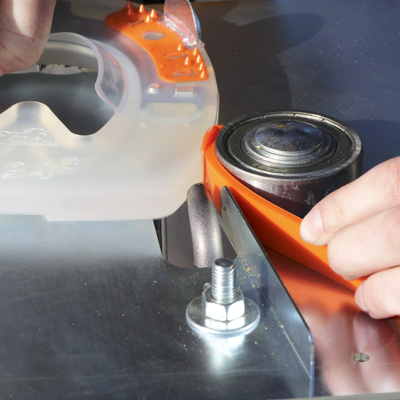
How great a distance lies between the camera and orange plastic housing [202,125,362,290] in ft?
1.98

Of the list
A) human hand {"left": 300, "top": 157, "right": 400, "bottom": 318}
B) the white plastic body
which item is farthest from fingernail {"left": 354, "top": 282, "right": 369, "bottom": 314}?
the white plastic body

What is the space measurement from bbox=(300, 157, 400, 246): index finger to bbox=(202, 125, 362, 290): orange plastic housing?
24 millimetres

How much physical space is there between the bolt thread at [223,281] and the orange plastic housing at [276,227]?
0.33 ft

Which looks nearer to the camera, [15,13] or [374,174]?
[374,174]

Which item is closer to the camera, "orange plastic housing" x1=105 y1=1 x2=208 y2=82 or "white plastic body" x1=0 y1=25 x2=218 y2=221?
"white plastic body" x1=0 y1=25 x2=218 y2=221

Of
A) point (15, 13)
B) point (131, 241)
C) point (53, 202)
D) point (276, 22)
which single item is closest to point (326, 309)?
point (131, 241)

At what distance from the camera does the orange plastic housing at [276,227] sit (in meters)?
0.60

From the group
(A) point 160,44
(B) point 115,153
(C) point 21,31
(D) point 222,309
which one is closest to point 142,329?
(D) point 222,309

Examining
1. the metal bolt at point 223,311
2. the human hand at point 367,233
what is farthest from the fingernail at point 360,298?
the metal bolt at point 223,311

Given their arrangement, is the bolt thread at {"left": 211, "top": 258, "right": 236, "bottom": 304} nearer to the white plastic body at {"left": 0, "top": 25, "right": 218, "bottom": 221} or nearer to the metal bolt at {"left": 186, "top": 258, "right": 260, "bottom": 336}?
the metal bolt at {"left": 186, "top": 258, "right": 260, "bottom": 336}

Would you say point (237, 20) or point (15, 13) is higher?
point (15, 13)

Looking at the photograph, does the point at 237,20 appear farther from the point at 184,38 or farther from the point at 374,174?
the point at 374,174

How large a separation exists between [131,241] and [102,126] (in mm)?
369

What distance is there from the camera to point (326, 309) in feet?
1.85
